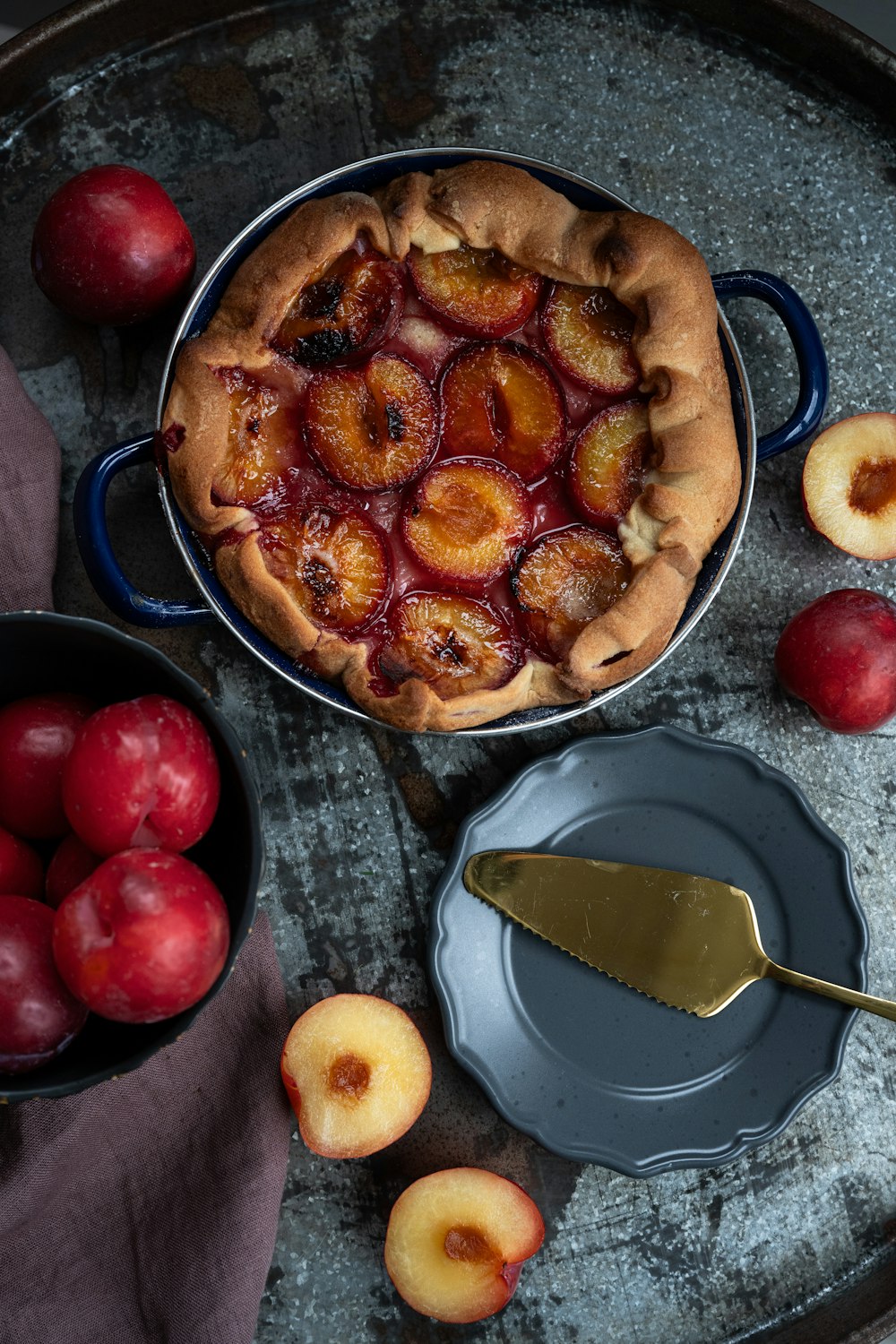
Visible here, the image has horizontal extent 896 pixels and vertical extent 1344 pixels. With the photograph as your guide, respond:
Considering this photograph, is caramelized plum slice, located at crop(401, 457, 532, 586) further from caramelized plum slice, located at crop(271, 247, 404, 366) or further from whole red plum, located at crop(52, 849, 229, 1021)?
whole red plum, located at crop(52, 849, 229, 1021)

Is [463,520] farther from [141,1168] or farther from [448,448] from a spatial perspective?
[141,1168]

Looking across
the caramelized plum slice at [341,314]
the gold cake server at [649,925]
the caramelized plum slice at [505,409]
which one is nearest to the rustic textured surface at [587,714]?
the gold cake server at [649,925]

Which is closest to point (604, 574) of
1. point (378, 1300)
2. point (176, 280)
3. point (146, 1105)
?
point (176, 280)

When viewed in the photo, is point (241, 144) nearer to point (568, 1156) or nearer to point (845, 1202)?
point (568, 1156)

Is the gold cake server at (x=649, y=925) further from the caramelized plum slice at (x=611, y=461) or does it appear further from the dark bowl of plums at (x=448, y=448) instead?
the caramelized plum slice at (x=611, y=461)

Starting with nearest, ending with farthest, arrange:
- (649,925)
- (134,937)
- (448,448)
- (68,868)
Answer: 1. (134,937)
2. (68,868)
3. (448,448)
4. (649,925)

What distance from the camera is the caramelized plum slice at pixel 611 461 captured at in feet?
5.70

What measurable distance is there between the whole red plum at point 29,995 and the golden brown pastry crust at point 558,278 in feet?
1.87

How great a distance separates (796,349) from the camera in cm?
182

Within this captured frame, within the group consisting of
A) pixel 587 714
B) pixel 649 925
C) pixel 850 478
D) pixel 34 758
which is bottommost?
pixel 649 925

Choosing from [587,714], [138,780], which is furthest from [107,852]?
[587,714]

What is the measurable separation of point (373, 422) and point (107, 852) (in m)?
0.79

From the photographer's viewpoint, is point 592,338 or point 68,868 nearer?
point 68,868

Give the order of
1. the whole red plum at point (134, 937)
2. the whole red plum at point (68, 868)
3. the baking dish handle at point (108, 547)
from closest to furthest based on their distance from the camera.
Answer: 1. the whole red plum at point (134, 937)
2. the whole red plum at point (68, 868)
3. the baking dish handle at point (108, 547)
